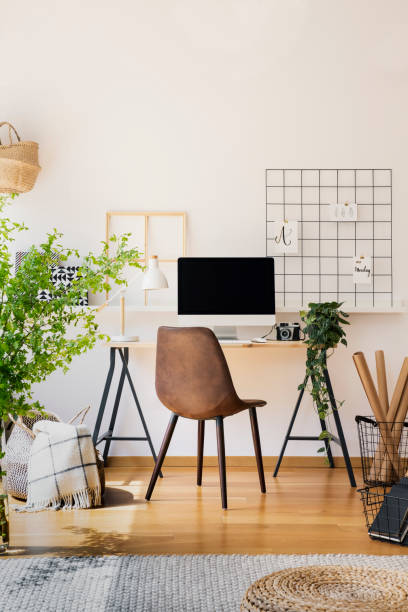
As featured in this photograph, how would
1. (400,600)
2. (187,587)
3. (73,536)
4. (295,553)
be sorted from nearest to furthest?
(400,600), (187,587), (295,553), (73,536)

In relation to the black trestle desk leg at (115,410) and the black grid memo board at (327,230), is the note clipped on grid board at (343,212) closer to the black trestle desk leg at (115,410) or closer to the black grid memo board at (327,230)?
the black grid memo board at (327,230)

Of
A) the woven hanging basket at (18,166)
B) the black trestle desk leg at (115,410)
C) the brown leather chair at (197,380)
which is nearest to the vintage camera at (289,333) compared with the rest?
the brown leather chair at (197,380)

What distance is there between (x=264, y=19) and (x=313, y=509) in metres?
2.75

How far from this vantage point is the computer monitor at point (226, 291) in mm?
3455

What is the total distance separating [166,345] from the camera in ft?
9.57

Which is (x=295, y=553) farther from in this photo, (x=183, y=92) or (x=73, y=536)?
(x=183, y=92)

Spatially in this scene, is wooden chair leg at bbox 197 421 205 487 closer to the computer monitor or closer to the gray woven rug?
the computer monitor

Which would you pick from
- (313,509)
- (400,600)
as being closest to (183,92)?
(313,509)

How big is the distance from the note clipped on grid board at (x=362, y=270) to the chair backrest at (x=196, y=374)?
123 centimetres

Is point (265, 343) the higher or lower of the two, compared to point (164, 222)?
lower

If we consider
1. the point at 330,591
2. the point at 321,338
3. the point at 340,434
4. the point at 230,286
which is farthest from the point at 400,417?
the point at 330,591

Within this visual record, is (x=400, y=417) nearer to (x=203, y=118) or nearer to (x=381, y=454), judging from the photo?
(x=381, y=454)

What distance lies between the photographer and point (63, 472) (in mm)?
2768

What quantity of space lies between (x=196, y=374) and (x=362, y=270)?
54.0 inches
